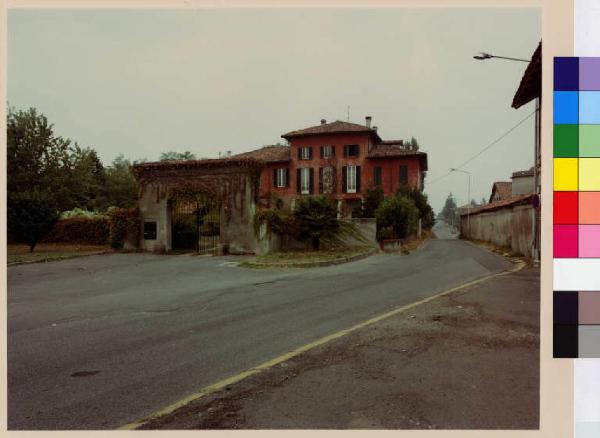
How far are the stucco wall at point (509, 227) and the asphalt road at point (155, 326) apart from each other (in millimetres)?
4633

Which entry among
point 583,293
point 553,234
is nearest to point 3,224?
point 553,234

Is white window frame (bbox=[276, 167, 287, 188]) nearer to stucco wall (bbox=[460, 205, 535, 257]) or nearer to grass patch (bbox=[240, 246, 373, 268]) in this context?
stucco wall (bbox=[460, 205, 535, 257])

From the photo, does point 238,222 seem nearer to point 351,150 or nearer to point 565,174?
point 565,174

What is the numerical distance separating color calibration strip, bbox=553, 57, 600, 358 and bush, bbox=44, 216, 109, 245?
919 inches

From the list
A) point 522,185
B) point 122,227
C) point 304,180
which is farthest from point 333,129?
point 122,227

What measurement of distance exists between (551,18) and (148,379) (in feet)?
20.0

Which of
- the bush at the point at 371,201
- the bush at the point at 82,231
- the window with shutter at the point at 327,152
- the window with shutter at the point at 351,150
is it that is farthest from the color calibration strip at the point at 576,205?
the window with shutter at the point at 327,152

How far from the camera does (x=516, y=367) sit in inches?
164

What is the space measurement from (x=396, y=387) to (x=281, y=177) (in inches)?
1330

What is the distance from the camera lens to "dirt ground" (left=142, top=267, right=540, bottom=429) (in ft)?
10.8

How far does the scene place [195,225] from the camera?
20.8m

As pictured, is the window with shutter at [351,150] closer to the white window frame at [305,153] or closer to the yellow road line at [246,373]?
the white window frame at [305,153]

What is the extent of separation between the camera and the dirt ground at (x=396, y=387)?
10.8 ft

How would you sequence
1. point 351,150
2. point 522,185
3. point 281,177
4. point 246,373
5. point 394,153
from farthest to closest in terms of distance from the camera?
point 522,185
point 281,177
point 351,150
point 394,153
point 246,373
